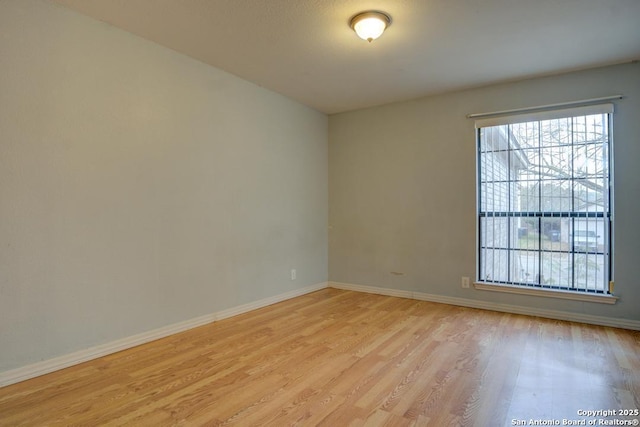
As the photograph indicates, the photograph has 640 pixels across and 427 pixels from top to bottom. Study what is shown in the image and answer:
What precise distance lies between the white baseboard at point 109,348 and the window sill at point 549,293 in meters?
2.56

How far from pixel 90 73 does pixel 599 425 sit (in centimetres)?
387

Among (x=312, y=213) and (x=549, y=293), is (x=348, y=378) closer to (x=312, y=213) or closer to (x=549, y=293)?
(x=549, y=293)

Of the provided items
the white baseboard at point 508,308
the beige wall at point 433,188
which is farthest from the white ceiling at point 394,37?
the white baseboard at point 508,308

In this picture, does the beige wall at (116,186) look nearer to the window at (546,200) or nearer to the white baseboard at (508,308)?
the white baseboard at (508,308)

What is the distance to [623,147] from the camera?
334cm

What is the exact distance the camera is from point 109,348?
270 centimetres

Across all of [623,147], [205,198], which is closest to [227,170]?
[205,198]

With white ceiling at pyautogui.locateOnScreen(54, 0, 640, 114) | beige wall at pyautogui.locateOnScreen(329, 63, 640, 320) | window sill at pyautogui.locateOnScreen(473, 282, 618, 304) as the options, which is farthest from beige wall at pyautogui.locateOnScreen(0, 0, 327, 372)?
window sill at pyautogui.locateOnScreen(473, 282, 618, 304)

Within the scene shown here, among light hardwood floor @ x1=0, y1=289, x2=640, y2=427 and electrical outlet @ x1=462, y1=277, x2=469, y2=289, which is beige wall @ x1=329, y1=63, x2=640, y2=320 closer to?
electrical outlet @ x1=462, y1=277, x2=469, y2=289

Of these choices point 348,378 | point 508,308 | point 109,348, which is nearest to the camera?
point 348,378

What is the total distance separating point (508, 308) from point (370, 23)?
323 cm

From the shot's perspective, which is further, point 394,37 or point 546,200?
point 546,200

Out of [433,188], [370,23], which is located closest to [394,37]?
[370,23]

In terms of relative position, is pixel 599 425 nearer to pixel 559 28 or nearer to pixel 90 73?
pixel 559 28
